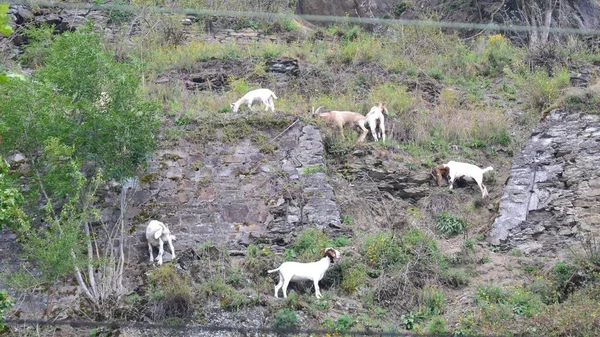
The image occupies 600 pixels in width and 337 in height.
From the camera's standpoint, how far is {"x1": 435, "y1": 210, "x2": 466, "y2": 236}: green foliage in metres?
19.4

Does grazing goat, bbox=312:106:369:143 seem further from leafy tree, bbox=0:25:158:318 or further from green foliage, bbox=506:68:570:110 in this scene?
green foliage, bbox=506:68:570:110

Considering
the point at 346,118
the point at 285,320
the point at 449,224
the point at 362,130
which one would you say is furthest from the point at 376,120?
the point at 285,320

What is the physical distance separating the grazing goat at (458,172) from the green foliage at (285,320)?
5884 millimetres

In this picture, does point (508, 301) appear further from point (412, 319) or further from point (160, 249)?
point (160, 249)

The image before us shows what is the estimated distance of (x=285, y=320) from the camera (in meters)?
15.7

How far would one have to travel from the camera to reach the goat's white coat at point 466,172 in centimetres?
2045

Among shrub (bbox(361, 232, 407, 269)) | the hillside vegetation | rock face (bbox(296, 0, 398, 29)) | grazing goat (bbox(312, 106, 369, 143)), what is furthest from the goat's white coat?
rock face (bbox(296, 0, 398, 29))

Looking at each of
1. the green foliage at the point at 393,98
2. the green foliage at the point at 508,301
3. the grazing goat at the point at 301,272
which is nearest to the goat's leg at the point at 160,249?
the grazing goat at the point at 301,272

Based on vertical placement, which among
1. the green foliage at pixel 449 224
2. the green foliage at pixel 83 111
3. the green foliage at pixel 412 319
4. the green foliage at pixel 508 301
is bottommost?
the green foliage at pixel 449 224

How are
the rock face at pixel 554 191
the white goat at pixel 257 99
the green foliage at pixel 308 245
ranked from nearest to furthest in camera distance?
the green foliage at pixel 308 245, the rock face at pixel 554 191, the white goat at pixel 257 99

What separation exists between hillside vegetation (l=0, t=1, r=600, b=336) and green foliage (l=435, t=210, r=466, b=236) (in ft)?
0.08

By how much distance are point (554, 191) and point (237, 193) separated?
5871 mm

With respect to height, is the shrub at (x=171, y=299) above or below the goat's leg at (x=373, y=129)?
below

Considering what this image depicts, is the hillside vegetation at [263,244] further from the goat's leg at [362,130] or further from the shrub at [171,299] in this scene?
the goat's leg at [362,130]
